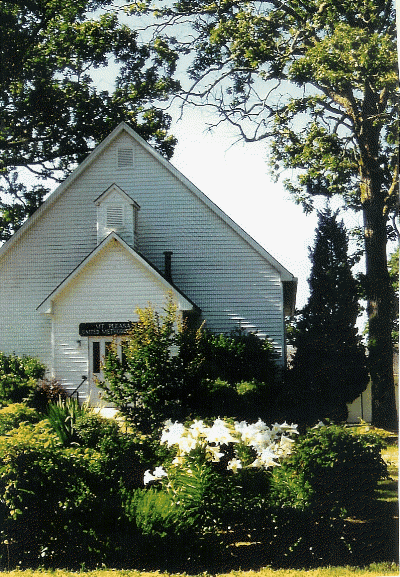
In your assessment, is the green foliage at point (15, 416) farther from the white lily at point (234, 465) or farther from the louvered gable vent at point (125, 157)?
the louvered gable vent at point (125, 157)

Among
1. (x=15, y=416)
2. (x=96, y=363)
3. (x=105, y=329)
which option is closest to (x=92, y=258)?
(x=105, y=329)

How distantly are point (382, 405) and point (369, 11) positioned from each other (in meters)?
4.29

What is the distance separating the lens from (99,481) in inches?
206

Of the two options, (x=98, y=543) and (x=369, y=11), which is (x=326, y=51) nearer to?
(x=369, y=11)

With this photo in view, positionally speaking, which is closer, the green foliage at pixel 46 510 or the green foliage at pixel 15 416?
the green foliage at pixel 46 510

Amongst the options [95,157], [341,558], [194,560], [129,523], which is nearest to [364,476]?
[341,558]

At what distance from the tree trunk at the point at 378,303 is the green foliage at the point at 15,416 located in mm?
3497

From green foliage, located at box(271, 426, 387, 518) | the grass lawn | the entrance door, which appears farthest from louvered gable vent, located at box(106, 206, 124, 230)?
the grass lawn

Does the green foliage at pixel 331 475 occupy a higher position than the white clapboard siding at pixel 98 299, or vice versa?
the white clapboard siding at pixel 98 299

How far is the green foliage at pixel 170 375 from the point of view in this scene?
6.23m

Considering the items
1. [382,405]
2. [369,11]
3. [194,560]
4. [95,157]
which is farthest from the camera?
[95,157]

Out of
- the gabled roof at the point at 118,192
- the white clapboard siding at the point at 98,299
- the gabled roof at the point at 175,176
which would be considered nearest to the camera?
the white clapboard siding at the point at 98,299

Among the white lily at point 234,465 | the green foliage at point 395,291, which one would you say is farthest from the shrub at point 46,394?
the green foliage at point 395,291

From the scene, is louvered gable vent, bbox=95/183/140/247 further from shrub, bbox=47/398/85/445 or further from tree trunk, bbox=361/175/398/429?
tree trunk, bbox=361/175/398/429
